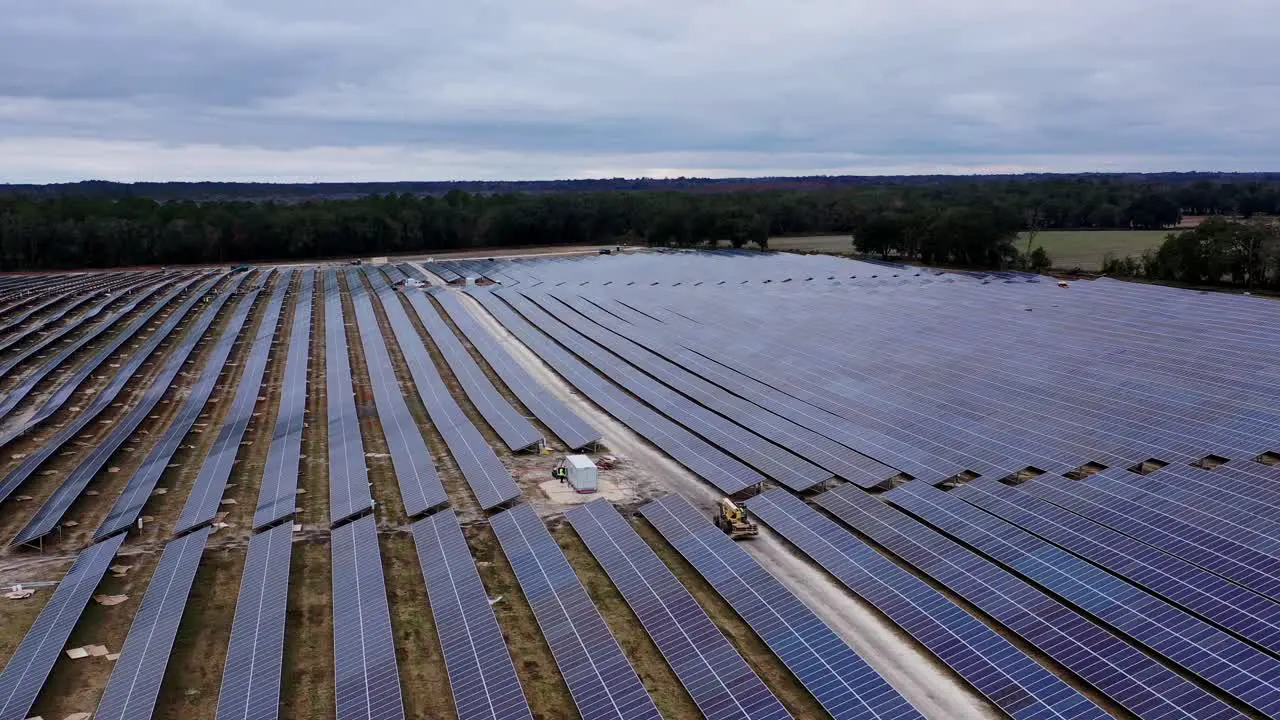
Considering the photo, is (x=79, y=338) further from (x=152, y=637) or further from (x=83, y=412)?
(x=152, y=637)

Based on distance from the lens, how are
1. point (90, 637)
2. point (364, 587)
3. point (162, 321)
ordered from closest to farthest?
point (90, 637), point (364, 587), point (162, 321)

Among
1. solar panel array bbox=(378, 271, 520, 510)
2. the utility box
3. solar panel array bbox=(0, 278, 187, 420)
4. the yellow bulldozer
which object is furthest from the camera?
solar panel array bbox=(0, 278, 187, 420)

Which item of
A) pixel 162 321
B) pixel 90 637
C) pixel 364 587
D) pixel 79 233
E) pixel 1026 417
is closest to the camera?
pixel 90 637

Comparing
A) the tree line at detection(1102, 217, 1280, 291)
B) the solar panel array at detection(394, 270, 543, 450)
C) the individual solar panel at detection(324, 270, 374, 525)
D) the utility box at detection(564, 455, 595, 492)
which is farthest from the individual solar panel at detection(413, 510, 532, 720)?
the tree line at detection(1102, 217, 1280, 291)

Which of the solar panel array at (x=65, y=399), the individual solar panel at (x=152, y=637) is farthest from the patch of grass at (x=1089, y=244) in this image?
the individual solar panel at (x=152, y=637)

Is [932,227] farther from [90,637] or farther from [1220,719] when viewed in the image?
[90,637]

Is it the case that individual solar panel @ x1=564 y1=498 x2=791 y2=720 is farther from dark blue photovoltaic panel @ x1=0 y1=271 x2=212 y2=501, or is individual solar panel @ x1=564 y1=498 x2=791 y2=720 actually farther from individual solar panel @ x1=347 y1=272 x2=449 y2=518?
dark blue photovoltaic panel @ x1=0 y1=271 x2=212 y2=501

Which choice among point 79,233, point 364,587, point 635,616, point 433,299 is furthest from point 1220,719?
point 79,233
